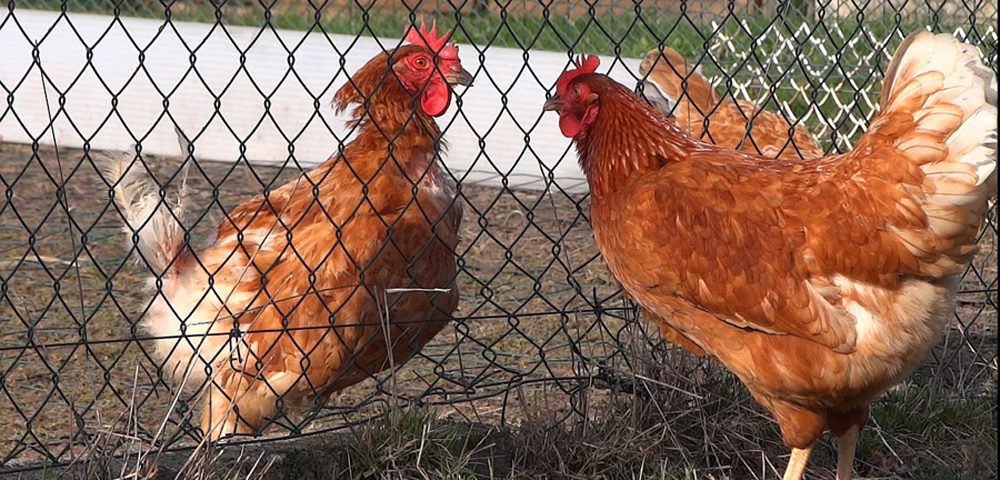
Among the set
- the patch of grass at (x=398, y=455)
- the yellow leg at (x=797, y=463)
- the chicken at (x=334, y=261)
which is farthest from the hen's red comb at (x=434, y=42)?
the yellow leg at (x=797, y=463)

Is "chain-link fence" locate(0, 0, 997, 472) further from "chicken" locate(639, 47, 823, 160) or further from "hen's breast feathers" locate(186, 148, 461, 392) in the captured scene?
"hen's breast feathers" locate(186, 148, 461, 392)

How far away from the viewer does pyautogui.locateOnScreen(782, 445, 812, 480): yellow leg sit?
2.91 metres

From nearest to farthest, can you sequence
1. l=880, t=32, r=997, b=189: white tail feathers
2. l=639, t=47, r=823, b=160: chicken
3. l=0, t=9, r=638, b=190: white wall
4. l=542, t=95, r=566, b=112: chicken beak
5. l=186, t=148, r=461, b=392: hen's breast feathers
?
l=880, t=32, r=997, b=189: white tail feathers → l=542, t=95, r=566, b=112: chicken beak → l=186, t=148, r=461, b=392: hen's breast feathers → l=639, t=47, r=823, b=160: chicken → l=0, t=9, r=638, b=190: white wall

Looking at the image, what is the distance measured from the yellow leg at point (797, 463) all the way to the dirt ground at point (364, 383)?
1.44 ft

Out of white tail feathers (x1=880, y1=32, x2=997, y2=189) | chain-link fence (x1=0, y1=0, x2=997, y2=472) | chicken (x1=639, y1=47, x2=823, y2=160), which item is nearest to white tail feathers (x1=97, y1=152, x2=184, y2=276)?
chain-link fence (x1=0, y1=0, x2=997, y2=472)

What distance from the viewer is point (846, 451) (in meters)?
3.02

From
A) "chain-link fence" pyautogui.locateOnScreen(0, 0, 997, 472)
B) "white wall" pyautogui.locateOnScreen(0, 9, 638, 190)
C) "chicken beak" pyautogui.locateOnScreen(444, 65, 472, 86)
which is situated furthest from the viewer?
"white wall" pyautogui.locateOnScreen(0, 9, 638, 190)

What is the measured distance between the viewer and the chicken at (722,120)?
4.26 m

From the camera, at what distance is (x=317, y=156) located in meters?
7.15

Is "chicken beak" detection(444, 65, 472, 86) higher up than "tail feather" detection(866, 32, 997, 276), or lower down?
higher up

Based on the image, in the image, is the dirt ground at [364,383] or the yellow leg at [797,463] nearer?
the yellow leg at [797,463]

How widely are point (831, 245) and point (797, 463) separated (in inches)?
24.0

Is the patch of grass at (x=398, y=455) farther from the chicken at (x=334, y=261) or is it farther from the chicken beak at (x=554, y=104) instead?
the chicken beak at (x=554, y=104)

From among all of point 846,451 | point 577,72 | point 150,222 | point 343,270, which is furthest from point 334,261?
point 846,451
